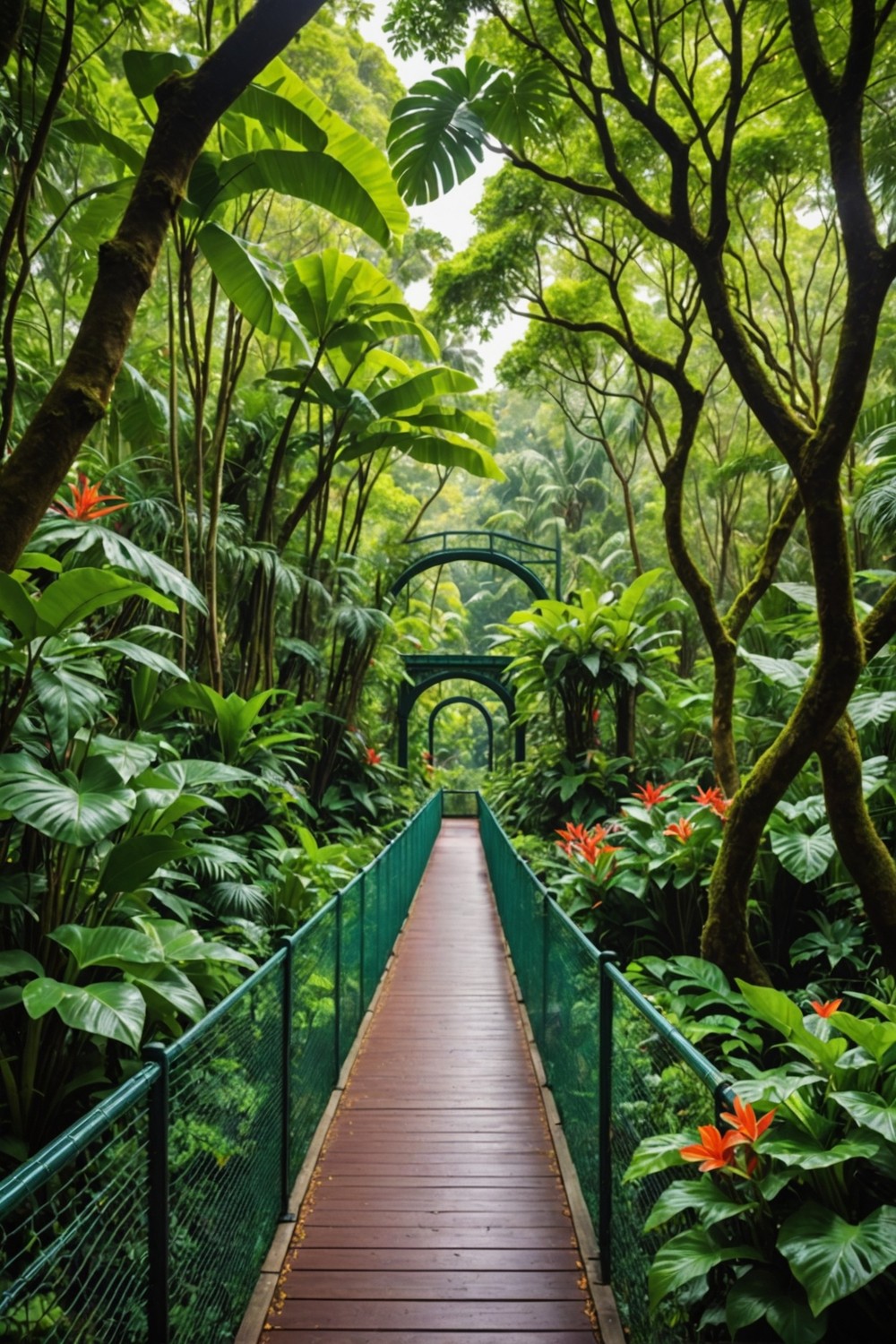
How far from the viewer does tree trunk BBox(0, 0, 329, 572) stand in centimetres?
256

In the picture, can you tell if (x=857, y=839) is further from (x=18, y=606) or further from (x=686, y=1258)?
(x=18, y=606)

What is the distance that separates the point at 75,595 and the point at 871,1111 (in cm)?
273

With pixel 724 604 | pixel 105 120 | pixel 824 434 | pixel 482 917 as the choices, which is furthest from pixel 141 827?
pixel 724 604

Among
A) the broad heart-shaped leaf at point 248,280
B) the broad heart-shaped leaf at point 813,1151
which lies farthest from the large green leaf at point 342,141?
the broad heart-shaped leaf at point 813,1151

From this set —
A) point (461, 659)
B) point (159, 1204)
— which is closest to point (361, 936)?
point (159, 1204)

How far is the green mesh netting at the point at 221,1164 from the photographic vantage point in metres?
2.42

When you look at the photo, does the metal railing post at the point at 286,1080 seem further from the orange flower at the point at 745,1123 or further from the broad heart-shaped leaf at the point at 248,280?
the broad heart-shaped leaf at the point at 248,280

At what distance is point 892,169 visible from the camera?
7.18 meters

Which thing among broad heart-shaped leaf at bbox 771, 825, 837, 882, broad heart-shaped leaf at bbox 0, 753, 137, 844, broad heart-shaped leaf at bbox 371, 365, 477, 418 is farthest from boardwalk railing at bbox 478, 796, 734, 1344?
broad heart-shaped leaf at bbox 371, 365, 477, 418

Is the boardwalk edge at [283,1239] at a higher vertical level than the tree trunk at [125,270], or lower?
lower

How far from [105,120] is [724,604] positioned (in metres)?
12.9

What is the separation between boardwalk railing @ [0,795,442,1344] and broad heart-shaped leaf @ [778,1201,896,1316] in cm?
151

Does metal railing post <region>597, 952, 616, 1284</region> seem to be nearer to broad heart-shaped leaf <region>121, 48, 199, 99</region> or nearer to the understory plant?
the understory plant

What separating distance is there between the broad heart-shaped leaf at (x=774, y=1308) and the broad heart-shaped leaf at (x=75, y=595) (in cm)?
257
